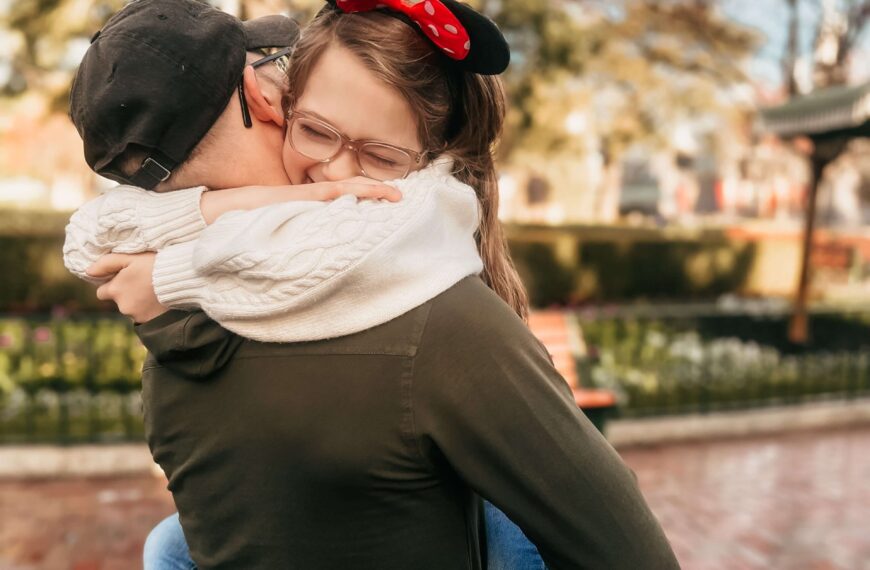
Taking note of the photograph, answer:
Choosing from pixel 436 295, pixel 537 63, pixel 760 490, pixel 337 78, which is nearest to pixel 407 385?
pixel 436 295

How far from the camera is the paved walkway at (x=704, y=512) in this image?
187 inches

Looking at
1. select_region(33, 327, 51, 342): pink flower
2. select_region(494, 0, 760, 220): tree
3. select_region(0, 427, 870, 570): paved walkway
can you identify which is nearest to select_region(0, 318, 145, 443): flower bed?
select_region(33, 327, 51, 342): pink flower

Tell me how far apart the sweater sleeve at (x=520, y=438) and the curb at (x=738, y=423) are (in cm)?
589

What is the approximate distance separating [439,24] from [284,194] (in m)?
0.31

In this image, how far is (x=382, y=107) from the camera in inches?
46.6

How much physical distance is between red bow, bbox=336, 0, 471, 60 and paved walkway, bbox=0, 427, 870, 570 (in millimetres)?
4190

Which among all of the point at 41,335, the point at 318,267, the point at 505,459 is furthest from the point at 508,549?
the point at 41,335

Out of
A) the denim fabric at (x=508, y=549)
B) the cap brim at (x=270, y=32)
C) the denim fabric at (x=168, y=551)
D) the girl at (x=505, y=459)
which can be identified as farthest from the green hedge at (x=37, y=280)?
the girl at (x=505, y=459)

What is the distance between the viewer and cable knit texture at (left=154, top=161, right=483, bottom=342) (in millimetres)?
945

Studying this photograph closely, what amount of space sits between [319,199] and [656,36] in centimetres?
1509

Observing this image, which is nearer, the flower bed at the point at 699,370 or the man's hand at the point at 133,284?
the man's hand at the point at 133,284

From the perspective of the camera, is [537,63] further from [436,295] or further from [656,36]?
[436,295]

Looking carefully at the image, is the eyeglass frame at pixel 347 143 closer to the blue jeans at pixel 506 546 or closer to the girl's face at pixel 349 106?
the girl's face at pixel 349 106

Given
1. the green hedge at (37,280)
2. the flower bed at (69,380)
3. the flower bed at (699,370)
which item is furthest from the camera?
the green hedge at (37,280)
